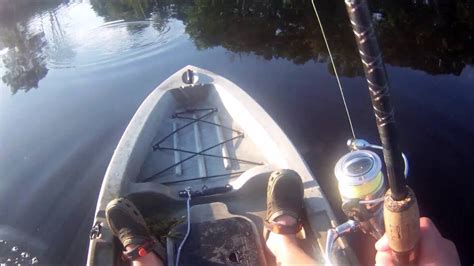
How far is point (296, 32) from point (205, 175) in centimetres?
667

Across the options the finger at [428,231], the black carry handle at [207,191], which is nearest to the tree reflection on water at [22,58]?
the black carry handle at [207,191]

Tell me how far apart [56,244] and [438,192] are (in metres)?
4.33

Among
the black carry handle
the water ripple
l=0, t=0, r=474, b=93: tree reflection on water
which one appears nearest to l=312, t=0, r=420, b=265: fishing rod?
the black carry handle

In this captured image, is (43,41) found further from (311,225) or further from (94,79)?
(311,225)

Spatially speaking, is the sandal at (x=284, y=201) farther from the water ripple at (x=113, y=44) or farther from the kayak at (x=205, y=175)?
the water ripple at (x=113, y=44)

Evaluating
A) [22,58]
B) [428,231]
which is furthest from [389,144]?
[22,58]

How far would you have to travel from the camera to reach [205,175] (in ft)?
15.4

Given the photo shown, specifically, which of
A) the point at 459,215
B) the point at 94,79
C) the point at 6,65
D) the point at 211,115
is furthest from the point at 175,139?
the point at 6,65

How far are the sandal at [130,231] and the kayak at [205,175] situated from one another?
14 centimetres

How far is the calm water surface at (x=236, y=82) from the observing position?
5171 mm

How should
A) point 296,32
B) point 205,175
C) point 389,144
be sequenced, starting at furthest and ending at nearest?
point 296,32 → point 205,175 → point 389,144

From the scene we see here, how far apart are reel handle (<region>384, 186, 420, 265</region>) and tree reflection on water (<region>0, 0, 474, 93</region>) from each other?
5866 millimetres

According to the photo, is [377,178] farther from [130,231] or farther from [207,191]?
[207,191]

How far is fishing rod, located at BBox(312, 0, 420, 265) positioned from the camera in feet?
4.92
